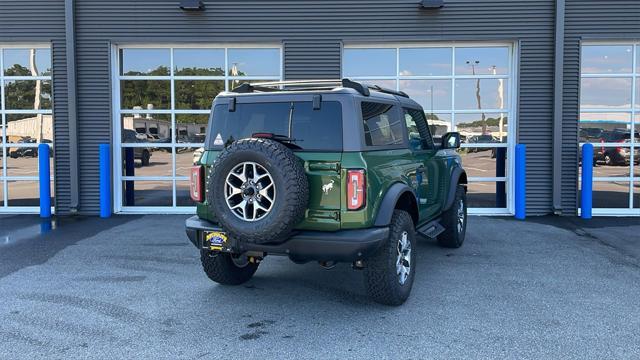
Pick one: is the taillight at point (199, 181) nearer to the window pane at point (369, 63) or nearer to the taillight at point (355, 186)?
the taillight at point (355, 186)

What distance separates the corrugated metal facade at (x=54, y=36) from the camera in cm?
1026

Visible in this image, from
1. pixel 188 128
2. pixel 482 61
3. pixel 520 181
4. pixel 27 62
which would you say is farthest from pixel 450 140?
pixel 27 62

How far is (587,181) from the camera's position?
9422 mm

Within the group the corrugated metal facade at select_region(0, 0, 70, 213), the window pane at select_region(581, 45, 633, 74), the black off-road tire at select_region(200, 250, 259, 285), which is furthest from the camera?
the corrugated metal facade at select_region(0, 0, 70, 213)

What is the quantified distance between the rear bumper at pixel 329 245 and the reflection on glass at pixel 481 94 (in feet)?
21.4

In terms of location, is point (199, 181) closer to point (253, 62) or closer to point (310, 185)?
point (310, 185)

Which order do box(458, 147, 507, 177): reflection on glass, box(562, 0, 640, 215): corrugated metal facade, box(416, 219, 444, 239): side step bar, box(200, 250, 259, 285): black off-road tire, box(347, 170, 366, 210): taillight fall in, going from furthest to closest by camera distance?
box(458, 147, 507, 177): reflection on glass, box(562, 0, 640, 215): corrugated metal facade, box(416, 219, 444, 239): side step bar, box(200, 250, 259, 285): black off-road tire, box(347, 170, 366, 210): taillight

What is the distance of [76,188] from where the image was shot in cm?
1018

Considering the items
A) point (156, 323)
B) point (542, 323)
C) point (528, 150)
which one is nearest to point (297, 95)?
point (156, 323)

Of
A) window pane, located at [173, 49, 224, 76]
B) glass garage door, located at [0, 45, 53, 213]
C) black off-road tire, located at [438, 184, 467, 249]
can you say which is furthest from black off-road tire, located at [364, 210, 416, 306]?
glass garage door, located at [0, 45, 53, 213]

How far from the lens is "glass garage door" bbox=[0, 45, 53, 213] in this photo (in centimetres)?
1055

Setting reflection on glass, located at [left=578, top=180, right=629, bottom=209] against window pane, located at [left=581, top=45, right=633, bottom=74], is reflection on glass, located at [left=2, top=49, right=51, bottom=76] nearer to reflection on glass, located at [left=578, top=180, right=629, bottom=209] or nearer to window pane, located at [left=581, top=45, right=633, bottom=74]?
window pane, located at [left=581, top=45, right=633, bottom=74]

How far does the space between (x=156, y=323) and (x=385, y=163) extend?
2378 mm

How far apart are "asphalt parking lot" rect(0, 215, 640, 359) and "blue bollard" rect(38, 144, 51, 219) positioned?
7.13ft
